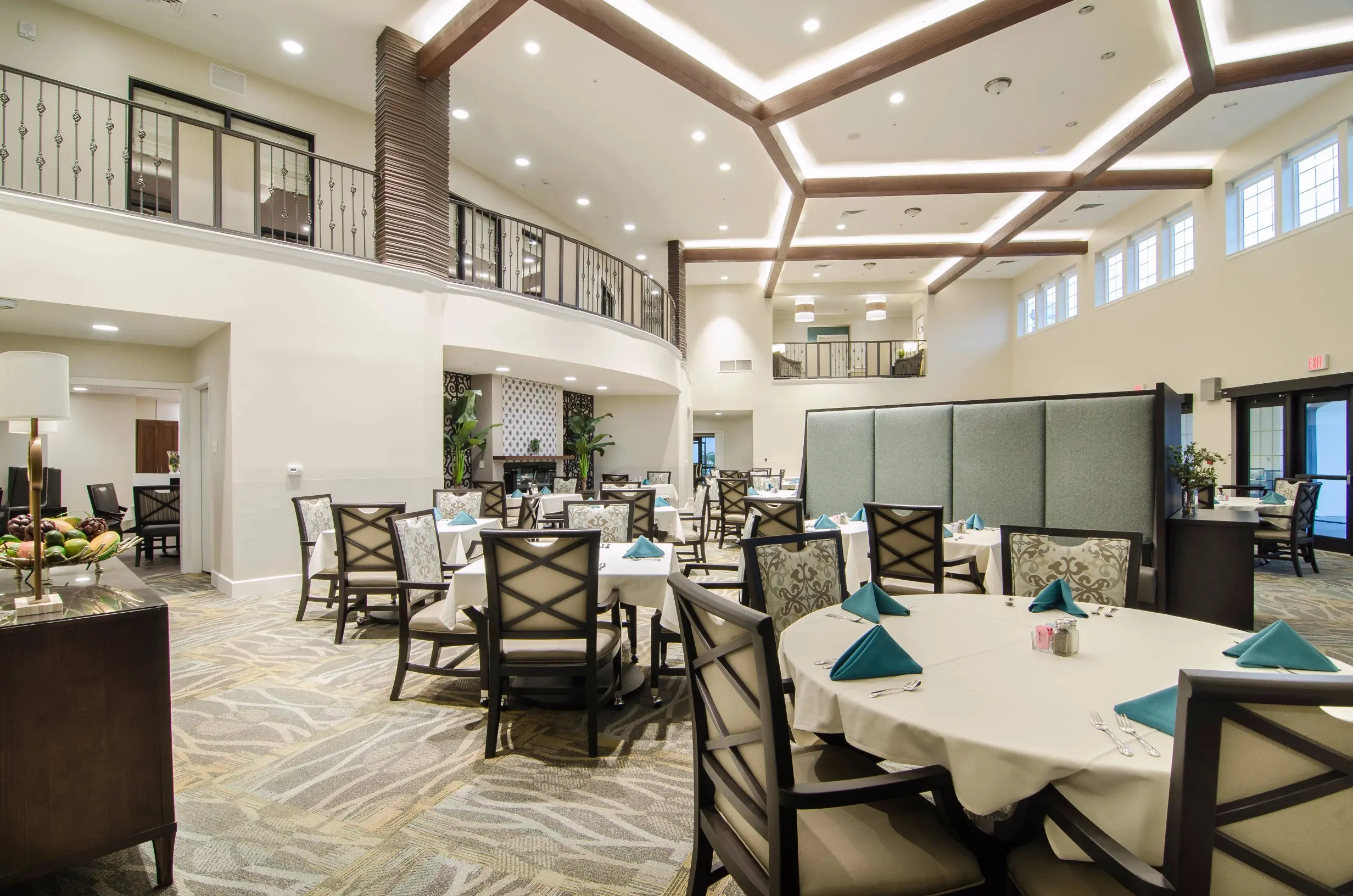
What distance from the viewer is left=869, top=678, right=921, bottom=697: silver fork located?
134 cm

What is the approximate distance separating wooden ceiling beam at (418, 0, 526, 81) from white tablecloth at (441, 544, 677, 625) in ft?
17.5

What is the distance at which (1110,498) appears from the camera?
12.3 ft

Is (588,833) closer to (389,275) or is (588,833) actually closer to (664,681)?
(664,681)

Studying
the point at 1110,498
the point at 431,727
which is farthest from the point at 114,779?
the point at 1110,498

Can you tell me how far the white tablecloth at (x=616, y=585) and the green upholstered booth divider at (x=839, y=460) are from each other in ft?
8.48

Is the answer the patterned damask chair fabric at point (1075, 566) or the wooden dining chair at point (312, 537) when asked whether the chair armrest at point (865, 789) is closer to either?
the patterned damask chair fabric at point (1075, 566)

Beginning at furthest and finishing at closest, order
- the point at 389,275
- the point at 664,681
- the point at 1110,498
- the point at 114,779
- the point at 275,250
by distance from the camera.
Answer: the point at 389,275 → the point at 275,250 → the point at 1110,498 → the point at 664,681 → the point at 114,779

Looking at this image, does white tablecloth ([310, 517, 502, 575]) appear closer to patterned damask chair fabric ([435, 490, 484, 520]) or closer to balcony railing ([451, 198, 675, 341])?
patterned damask chair fabric ([435, 490, 484, 520])

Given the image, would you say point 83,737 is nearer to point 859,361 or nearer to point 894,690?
point 894,690

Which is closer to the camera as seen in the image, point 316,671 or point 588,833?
point 588,833

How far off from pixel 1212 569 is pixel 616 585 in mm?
3406

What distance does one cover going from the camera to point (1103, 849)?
987 millimetres

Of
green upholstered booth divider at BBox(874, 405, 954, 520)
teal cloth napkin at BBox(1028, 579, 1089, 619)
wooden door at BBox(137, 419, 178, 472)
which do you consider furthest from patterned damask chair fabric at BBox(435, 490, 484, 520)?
wooden door at BBox(137, 419, 178, 472)

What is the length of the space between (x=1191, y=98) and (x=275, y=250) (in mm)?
9745
